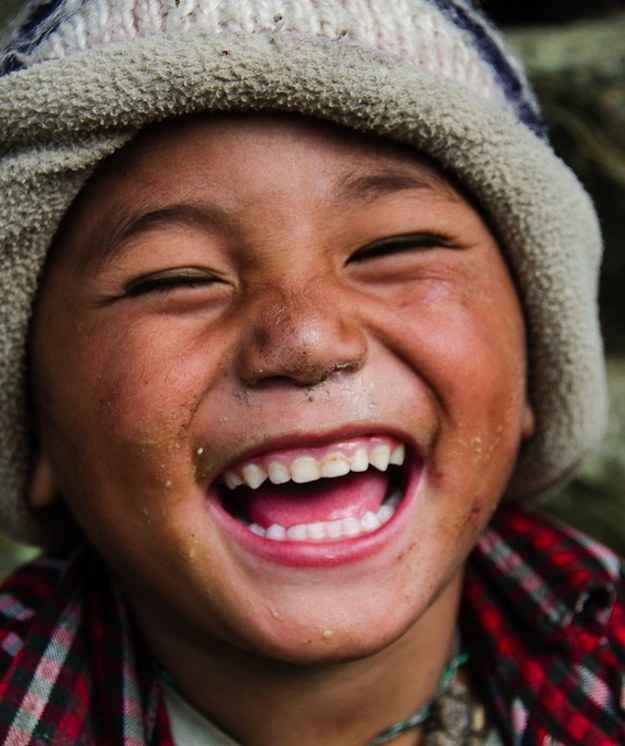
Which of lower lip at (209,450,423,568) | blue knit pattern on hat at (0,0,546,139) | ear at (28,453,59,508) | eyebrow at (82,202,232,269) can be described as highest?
blue knit pattern on hat at (0,0,546,139)

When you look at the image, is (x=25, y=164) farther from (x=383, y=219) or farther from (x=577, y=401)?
(x=577, y=401)

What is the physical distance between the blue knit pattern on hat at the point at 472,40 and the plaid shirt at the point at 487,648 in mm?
680

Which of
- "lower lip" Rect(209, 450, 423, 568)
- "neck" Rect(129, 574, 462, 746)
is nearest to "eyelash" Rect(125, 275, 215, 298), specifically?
"lower lip" Rect(209, 450, 423, 568)

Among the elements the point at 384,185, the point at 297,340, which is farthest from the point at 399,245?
the point at 297,340

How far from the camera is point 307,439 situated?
3.99 feet

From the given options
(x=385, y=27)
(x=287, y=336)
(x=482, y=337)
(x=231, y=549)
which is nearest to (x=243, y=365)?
(x=287, y=336)

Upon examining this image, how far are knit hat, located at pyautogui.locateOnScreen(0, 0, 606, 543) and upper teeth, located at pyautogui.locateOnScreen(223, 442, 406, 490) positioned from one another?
0.39 meters

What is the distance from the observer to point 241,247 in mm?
1239

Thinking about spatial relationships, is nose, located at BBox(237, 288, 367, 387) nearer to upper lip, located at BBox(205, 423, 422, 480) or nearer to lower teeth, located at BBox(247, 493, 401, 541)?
upper lip, located at BBox(205, 423, 422, 480)

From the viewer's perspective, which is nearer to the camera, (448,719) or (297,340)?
(297,340)

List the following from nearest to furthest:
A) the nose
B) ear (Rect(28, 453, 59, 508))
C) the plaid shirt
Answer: the nose, the plaid shirt, ear (Rect(28, 453, 59, 508))

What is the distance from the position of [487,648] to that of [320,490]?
19.1 inches

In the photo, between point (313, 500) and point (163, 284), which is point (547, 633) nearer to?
point (313, 500)

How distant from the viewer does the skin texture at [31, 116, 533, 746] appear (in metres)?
1.22
